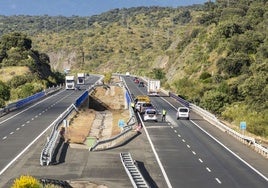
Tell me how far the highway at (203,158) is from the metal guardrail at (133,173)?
156 centimetres

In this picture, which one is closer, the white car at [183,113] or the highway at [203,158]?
the highway at [203,158]

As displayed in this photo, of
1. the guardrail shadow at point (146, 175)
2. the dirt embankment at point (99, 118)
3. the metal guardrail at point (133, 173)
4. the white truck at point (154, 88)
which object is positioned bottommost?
the dirt embankment at point (99, 118)

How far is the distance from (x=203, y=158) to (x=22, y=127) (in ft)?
69.6

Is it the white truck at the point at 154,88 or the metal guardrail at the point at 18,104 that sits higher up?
the white truck at the point at 154,88

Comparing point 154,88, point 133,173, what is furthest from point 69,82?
point 133,173

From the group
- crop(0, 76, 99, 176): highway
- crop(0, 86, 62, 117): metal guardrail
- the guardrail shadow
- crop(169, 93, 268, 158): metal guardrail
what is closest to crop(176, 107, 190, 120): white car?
crop(169, 93, 268, 158): metal guardrail

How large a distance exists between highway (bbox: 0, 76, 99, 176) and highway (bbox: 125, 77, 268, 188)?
30.2ft

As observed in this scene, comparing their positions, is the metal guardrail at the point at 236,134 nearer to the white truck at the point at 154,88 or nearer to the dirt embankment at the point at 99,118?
the dirt embankment at the point at 99,118

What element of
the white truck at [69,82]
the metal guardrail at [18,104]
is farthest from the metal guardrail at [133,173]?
the white truck at [69,82]

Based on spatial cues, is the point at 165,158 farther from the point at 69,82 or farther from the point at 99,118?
the point at 69,82

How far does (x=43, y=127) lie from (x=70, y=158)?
54.8ft

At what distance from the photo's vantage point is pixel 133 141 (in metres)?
43.7

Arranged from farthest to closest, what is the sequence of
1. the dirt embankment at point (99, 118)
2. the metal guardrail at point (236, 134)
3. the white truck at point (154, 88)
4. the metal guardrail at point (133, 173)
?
the white truck at point (154, 88) < the dirt embankment at point (99, 118) < the metal guardrail at point (236, 134) < the metal guardrail at point (133, 173)

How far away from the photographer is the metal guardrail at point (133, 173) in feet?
87.8
